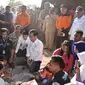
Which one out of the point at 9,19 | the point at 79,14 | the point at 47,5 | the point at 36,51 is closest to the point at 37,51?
the point at 36,51

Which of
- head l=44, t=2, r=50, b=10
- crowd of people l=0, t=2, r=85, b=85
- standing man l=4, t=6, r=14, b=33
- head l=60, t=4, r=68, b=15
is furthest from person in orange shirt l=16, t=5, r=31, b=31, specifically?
head l=60, t=4, r=68, b=15

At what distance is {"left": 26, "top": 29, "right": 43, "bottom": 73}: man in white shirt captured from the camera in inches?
293

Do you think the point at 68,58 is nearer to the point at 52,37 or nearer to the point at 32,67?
the point at 32,67

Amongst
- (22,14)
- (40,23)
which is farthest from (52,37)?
(22,14)

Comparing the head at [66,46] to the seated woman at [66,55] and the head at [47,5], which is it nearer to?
the seated woman at [66,55]

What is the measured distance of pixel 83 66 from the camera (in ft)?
15.7

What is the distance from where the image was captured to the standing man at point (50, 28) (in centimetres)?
1003

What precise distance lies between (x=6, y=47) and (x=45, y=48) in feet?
10.7

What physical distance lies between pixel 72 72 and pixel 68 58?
0.32m

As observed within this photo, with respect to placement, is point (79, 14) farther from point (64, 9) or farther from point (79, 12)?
point (64, 9)

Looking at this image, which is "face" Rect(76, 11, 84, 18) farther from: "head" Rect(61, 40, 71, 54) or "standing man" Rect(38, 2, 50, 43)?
"standing man" Rect(38, 2, 50, 43)

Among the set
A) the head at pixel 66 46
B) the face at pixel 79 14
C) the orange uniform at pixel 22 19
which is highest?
the face at pixel 79 14

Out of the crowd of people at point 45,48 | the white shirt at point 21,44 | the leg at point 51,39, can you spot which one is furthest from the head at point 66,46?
the leg at point 51,39

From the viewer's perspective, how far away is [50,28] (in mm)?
10359
